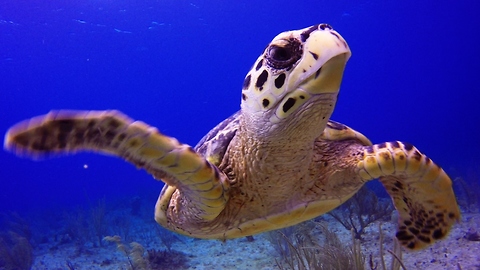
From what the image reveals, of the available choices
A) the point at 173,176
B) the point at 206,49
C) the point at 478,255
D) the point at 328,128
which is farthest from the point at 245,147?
the point at 206,49

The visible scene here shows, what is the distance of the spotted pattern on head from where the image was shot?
173cm

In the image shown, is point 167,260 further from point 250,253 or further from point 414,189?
point 414,189

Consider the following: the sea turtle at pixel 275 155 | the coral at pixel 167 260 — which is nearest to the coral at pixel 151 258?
the coral at pixel 167 260

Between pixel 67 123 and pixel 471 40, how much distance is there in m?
69.8

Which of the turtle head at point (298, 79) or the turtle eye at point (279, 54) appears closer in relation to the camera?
the turtle head at point (298, 79)

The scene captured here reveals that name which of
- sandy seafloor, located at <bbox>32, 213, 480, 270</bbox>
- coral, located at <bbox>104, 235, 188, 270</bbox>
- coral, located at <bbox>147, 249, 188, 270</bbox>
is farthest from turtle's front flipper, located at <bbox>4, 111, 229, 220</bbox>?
coral, located at <bbox>147, 249, 188, 270</bbox>

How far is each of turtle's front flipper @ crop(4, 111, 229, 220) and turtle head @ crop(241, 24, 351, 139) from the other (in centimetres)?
55

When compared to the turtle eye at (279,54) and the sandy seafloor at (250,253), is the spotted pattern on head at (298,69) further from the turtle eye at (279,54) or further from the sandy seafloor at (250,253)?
the sandy seafloor at (250,253)

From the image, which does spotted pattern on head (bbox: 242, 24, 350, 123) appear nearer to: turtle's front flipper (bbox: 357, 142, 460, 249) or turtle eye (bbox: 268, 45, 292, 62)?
turtle eye (bbox: 268, 45, 292, 62)

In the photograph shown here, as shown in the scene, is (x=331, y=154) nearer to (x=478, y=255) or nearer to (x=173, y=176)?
(x=173, y=176)

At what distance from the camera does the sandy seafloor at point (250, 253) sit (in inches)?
164

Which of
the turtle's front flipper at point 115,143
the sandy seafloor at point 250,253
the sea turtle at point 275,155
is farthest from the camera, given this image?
the sandy seafloor at point 250,253

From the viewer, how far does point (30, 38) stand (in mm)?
26453

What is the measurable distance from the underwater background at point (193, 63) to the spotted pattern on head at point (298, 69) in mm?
688
